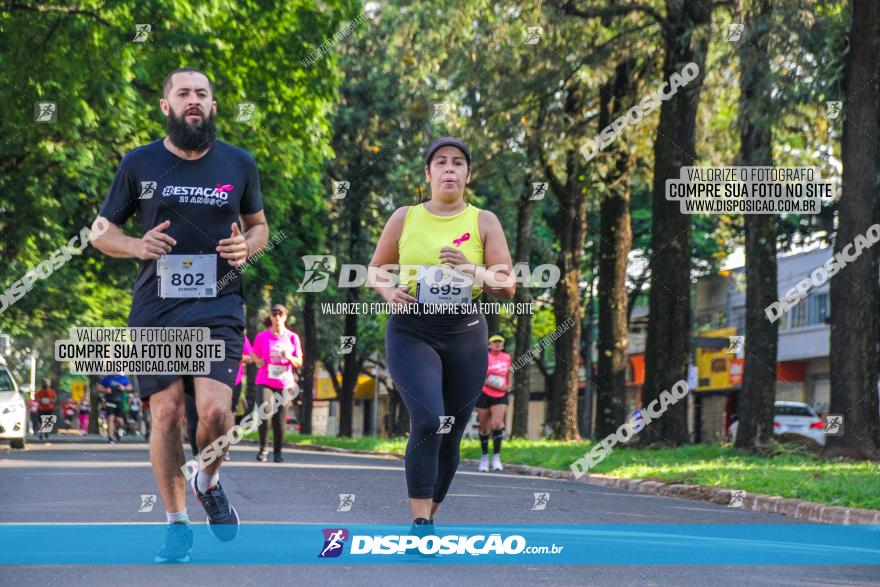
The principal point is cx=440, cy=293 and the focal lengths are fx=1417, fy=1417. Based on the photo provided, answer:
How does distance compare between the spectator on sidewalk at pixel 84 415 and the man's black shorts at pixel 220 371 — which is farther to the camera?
the spectator on sidewalk at pixel 84 415

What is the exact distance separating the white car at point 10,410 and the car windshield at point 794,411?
19.2 m

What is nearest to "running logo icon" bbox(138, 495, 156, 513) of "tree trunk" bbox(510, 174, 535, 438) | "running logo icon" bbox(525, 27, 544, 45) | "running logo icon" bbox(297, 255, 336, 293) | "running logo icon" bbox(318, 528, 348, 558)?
"running logo icon" bbox(318, 528, 348, 558)

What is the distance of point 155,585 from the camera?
5961 mm

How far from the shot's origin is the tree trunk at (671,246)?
21859 mm

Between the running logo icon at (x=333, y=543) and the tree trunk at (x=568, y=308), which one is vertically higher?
the tree trunk at (x=568, y=308)

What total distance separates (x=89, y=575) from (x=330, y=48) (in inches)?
802

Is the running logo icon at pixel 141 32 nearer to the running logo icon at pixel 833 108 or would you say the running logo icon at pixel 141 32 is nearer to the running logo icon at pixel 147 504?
the running logo icon at pixel 833 108

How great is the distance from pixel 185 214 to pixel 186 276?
0.30m

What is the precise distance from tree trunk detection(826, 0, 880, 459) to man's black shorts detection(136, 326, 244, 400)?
12806 millimetres

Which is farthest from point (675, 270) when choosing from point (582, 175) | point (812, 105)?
point (582, 175)

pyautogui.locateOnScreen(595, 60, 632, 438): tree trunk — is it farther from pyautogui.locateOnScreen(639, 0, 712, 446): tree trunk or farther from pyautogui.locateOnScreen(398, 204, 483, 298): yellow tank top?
pyautogui.locateOnScreen(398, 204, 483, 298): yellow tank top

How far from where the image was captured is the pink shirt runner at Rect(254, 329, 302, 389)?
56.2 feet

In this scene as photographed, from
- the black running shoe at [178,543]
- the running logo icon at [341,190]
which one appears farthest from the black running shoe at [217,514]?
the running logo icon at [341,190]

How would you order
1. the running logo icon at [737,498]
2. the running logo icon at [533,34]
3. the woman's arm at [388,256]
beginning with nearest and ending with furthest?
the woman's arm at [388,256], the running logo icon at [737,498], the running logo icon at [533,34]
